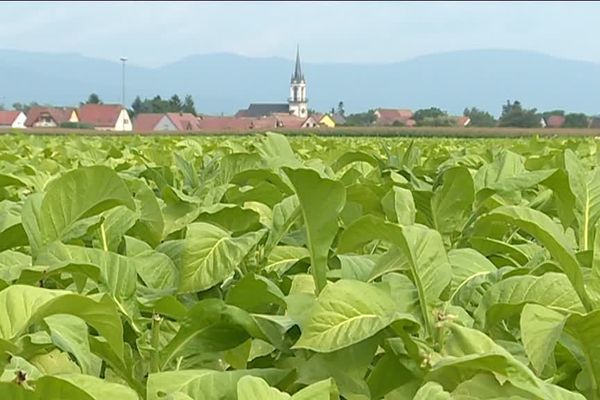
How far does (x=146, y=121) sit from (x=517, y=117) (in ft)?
124

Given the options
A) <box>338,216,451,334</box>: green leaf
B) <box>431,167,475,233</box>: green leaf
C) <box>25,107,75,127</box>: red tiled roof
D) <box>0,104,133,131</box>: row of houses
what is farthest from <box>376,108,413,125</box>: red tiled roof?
<box>338,216,451,334</box>: green leaf

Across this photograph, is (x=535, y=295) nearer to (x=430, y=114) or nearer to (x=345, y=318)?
(x=345, y=318)

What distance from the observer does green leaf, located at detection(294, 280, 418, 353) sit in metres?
0.87

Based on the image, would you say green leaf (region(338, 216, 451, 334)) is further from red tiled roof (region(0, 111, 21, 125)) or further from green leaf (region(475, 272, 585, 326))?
red tiled roof (region(0, 111, 21, 125))

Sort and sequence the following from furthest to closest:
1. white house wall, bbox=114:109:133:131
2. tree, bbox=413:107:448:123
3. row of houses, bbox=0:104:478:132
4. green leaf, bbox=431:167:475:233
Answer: white house wall, bbox=114:109:133:131, row of houses, bbox=0:104:478:132, tree, bbox=413:107:448:123, green leaf, bbox=431:167:475:233

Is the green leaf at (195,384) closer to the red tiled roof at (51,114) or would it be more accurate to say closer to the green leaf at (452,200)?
the green leaf at (452,200)

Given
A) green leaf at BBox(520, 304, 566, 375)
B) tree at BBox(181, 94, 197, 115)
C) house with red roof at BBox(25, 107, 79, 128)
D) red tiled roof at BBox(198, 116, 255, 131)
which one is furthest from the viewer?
tree at BBox(181, 94, 197, 115)

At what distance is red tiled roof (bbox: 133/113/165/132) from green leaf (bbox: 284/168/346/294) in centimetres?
8334

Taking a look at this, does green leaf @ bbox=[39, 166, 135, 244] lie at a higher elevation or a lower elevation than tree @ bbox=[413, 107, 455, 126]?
higher

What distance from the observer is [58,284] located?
1233 millimetres

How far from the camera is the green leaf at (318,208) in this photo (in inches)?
41.0

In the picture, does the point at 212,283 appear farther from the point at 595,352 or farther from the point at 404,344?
the point at 595,352

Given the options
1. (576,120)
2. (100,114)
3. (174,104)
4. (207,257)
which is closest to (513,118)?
(576,120)

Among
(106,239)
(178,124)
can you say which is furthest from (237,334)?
(178,124)
